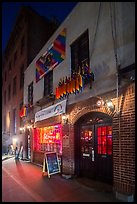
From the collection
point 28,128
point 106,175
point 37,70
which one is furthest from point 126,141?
point 28,128

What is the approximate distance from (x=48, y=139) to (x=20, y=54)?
38.4 feet

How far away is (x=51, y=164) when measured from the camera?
9.86m

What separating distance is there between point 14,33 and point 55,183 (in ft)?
65.8

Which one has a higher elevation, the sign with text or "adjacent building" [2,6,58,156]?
"adjacent building" [2,6,58,156]

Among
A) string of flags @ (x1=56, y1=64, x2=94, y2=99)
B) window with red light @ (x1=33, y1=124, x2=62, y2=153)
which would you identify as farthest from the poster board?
string of flags @ (x1=56, y1=64, x2=94, y2=99)

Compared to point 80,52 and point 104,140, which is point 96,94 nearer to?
point 104,140

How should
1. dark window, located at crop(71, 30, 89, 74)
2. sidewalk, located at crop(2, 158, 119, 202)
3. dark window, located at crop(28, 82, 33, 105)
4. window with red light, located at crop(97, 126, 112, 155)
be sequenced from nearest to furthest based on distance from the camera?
sidewalk, located at crop(2, 158, 119, 202), window with red light, located at crop(97, 126, 112, 155), dark window, located at crop(71, 30, 89, 74), dark window, located at crop(28, 82, 33, 105)

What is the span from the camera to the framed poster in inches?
380

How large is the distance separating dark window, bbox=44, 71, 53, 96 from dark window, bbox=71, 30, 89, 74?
2.79 meters

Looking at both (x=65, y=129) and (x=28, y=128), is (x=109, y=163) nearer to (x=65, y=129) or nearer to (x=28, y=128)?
(x=65, y=129)

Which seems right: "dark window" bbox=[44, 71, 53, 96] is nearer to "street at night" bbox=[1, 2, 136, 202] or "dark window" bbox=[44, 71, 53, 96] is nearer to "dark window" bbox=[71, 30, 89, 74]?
"street at night" bbox=[1, 2, 136, 202]

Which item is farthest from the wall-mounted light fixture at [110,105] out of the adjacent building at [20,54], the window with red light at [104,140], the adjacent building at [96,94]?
the adjacent building at [20,54]

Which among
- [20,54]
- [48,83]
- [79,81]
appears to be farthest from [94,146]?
[20,54]

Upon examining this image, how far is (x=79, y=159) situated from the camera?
31.2 ft
